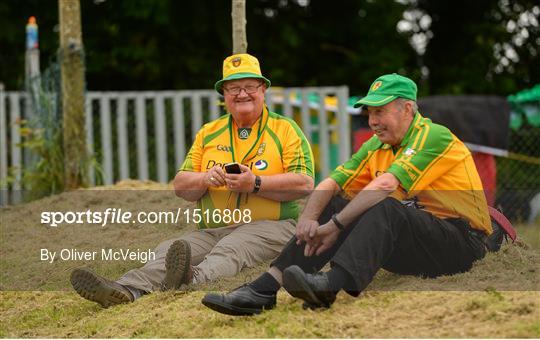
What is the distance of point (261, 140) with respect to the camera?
22.1ft

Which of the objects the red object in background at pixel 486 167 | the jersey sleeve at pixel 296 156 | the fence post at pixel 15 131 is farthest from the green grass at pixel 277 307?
the red object in background at pixel 486 167

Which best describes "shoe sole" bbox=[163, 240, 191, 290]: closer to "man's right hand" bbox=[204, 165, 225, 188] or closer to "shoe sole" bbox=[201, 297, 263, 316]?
"man's right hand" bbox=[204, 165, 225, 188]

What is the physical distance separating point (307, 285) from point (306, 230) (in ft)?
1.28

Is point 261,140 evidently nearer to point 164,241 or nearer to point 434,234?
point 164,241

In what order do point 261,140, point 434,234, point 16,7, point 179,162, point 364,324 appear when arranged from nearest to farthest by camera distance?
point 364,324
point 434,234
point 261,140
point 179,162
point 16,7

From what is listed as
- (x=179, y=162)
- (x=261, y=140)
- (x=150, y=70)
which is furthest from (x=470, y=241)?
(x=150, y=70)

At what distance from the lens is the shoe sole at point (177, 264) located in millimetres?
6184

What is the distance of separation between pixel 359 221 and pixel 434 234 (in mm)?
432

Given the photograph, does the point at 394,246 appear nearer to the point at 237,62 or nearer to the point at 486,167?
the point at 237,62

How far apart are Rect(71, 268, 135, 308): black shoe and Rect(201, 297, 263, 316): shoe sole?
2.78 ft

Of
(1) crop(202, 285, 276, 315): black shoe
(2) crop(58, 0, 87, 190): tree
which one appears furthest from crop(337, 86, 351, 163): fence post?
(1) crop(202, 285, 276, 315): black shoe

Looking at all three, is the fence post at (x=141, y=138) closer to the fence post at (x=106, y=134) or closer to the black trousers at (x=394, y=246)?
the fence post at (x=106, y=134)

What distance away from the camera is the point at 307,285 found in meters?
5.51

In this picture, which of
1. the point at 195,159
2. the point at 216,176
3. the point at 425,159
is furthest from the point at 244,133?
the point at 425,159
